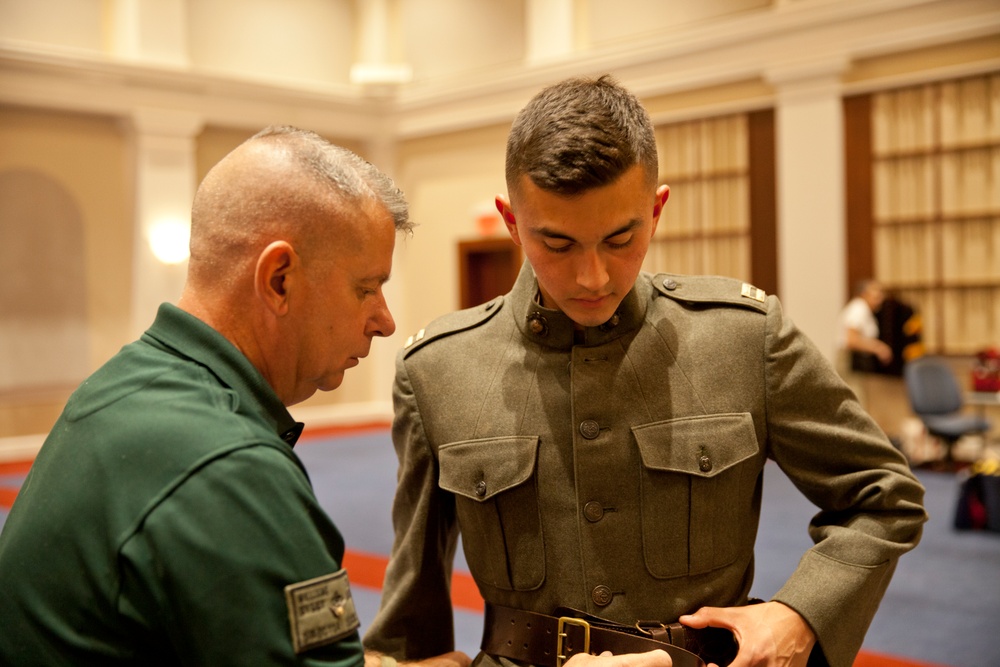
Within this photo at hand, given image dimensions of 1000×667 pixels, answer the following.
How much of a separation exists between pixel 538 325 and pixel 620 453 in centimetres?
28

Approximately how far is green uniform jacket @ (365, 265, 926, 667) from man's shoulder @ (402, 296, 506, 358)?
56 millimetres

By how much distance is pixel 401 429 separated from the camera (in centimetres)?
171

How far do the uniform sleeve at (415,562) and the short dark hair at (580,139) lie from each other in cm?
50

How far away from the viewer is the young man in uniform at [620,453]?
1477 millimetres

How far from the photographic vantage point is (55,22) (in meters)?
10.3

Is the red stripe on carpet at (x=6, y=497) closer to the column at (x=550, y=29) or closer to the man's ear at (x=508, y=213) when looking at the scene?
the man's ear at (x=508, y=213)

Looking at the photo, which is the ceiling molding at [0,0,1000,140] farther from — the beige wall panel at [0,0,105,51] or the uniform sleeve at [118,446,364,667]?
the uniform sleeve at [118,446,364,667]

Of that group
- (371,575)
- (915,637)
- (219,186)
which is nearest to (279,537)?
(219,186)

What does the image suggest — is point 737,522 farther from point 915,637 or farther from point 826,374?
point 915,637

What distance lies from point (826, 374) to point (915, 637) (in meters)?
3.00

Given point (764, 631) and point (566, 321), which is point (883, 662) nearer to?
point (764, 631)

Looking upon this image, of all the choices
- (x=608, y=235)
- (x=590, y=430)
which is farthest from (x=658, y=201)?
(x=590, y=430)

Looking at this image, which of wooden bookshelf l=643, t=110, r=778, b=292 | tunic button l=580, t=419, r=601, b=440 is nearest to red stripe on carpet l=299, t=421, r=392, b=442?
wooden bookshelf l=643, t=110, r=778, b=292

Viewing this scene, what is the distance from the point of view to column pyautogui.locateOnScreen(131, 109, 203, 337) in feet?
34.7
